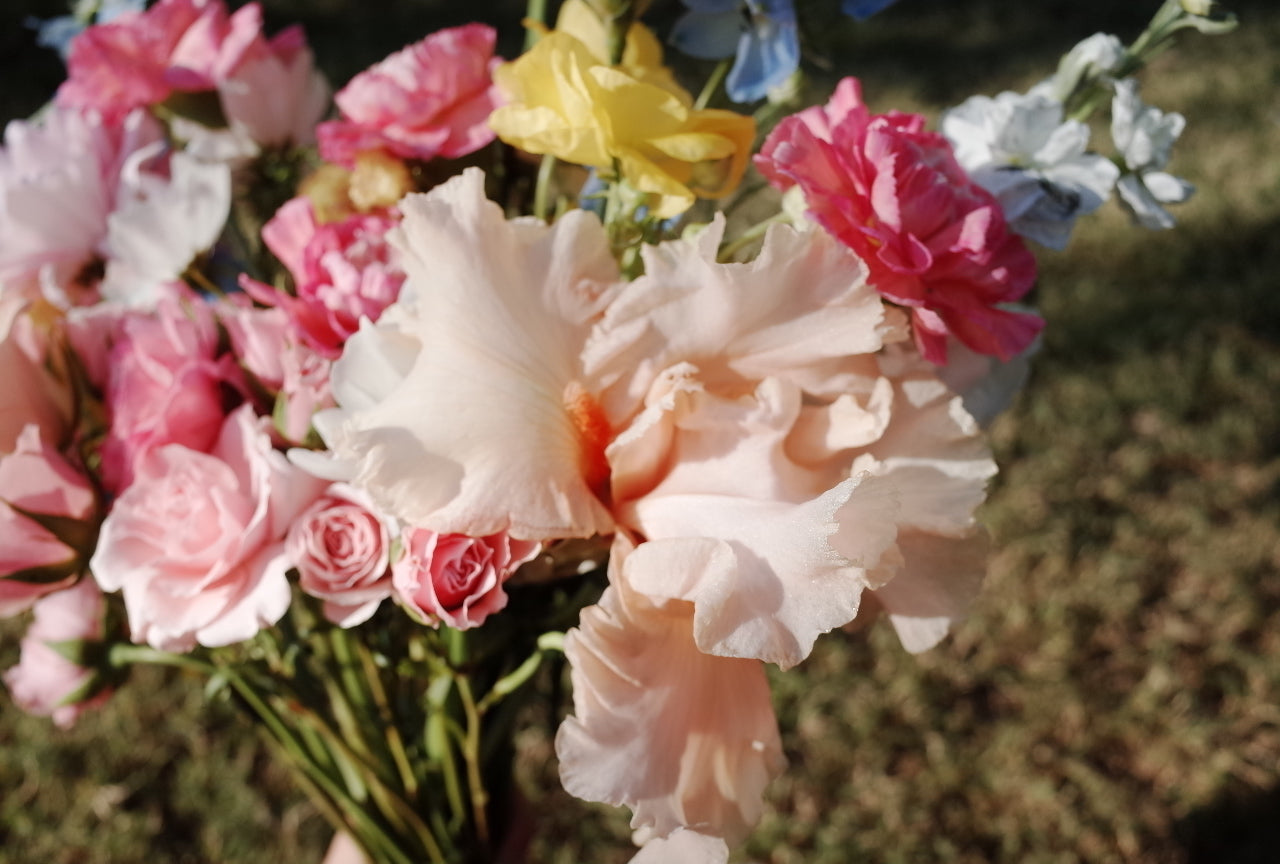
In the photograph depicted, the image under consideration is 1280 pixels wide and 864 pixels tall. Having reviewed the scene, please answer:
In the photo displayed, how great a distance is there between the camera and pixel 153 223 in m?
0.65

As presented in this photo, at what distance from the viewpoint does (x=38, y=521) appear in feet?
1.78

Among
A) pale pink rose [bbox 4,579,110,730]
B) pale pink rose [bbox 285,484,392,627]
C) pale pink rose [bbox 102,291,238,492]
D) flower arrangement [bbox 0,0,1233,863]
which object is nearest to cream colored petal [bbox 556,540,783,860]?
flower arrangement [bbox 0,0,1233,863]

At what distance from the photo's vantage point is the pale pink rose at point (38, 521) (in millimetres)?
528

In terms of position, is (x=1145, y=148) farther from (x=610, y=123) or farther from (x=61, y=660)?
(x=61, y=660)

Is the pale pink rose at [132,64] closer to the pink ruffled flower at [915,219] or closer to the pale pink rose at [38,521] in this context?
the pale pink rose at [38,521]

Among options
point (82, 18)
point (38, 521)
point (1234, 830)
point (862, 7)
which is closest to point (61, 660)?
point (38, 521)

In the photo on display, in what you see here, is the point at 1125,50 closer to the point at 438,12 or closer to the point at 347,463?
the point at 347,463

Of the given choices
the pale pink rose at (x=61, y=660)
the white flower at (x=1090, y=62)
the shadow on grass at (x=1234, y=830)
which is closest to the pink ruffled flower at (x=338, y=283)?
the pale pink rose at (x=61, y=660)

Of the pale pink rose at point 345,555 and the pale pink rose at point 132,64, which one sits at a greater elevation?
the pale pink rose at point 132,64

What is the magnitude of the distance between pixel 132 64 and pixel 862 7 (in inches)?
17.1

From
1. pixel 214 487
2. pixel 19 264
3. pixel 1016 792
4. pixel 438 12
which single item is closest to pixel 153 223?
pixel 19 264

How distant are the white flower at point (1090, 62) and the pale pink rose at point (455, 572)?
0.38 meters

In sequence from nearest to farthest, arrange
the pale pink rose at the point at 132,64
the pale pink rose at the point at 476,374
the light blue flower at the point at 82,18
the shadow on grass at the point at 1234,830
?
the pale pink rose at the point at 476,374
the pale pink rose at the point at 132,64
the light blue flower at the point at 82,18
the shadow on grass at the point at 1234,830

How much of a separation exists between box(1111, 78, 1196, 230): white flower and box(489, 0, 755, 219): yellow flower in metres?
0.20
